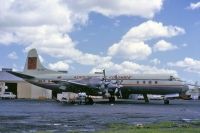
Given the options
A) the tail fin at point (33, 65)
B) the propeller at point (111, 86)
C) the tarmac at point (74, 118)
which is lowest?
the tarmac at point (74, 118)

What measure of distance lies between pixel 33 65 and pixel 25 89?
32388 millimetres

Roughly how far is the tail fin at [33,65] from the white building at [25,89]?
998 inches

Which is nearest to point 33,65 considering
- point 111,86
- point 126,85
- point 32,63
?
point 32,63

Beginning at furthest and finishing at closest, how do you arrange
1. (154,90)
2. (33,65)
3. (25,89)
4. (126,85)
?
(25,89) < (33,65) < (126,85) < (154,90)

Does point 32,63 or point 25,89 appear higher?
point 32,63

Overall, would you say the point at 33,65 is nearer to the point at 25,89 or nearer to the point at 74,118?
the point at 25,89

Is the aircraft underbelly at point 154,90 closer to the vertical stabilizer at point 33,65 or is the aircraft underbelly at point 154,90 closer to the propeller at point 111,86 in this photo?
the propeller at point 111,86

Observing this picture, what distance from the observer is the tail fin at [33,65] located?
3177 inches

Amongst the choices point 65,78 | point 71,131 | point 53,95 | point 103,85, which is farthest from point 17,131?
point 53,95

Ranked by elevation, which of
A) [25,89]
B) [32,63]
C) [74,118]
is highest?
[32,63]

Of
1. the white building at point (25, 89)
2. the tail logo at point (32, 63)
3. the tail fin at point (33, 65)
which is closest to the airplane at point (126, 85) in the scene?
the tail fin at point (33, 65)

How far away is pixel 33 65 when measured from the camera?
8212cm

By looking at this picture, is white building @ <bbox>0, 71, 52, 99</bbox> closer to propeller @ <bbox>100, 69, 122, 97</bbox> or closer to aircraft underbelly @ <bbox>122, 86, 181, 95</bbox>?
propeller @ <bbox>100, 69, 122, 97</bbox>

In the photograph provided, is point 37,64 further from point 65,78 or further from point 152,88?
point 152,88
